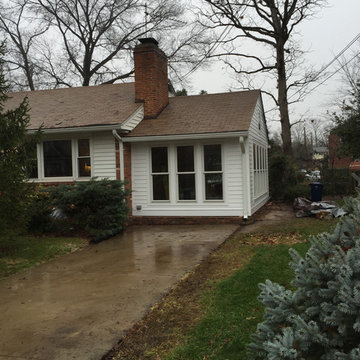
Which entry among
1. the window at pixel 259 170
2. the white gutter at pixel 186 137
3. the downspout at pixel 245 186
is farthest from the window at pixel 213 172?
the window at pixel 259 170

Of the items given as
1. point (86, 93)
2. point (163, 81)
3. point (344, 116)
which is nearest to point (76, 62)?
point (86, 93)

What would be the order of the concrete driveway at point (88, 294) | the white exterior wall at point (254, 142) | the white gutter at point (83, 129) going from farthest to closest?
the white exterior wall at point (254, 142) → the white gutter at point (83, 129) → the concrete driveway at point (88, 294)

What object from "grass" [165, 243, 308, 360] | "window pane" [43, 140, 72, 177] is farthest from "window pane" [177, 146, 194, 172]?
"grass" [165, 243, 308, 360]

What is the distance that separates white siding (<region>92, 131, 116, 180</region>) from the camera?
38.1ft

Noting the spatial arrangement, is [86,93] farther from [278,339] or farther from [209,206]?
[278,339]

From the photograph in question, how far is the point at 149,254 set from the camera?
7.58 m

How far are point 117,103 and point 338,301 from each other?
12.1 metres

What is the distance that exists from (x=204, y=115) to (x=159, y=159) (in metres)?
2.15

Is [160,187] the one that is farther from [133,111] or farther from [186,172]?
[133,111]

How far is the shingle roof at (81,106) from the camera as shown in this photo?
38.7 ft

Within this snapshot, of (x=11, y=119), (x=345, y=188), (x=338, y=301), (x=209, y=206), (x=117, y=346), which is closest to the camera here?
(x=338, y=301)

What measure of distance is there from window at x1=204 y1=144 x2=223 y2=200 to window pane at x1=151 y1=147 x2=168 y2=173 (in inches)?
49.8

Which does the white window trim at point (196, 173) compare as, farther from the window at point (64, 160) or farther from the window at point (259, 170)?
the window at point (259, 170)

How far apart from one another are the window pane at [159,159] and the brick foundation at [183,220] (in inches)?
59.1
